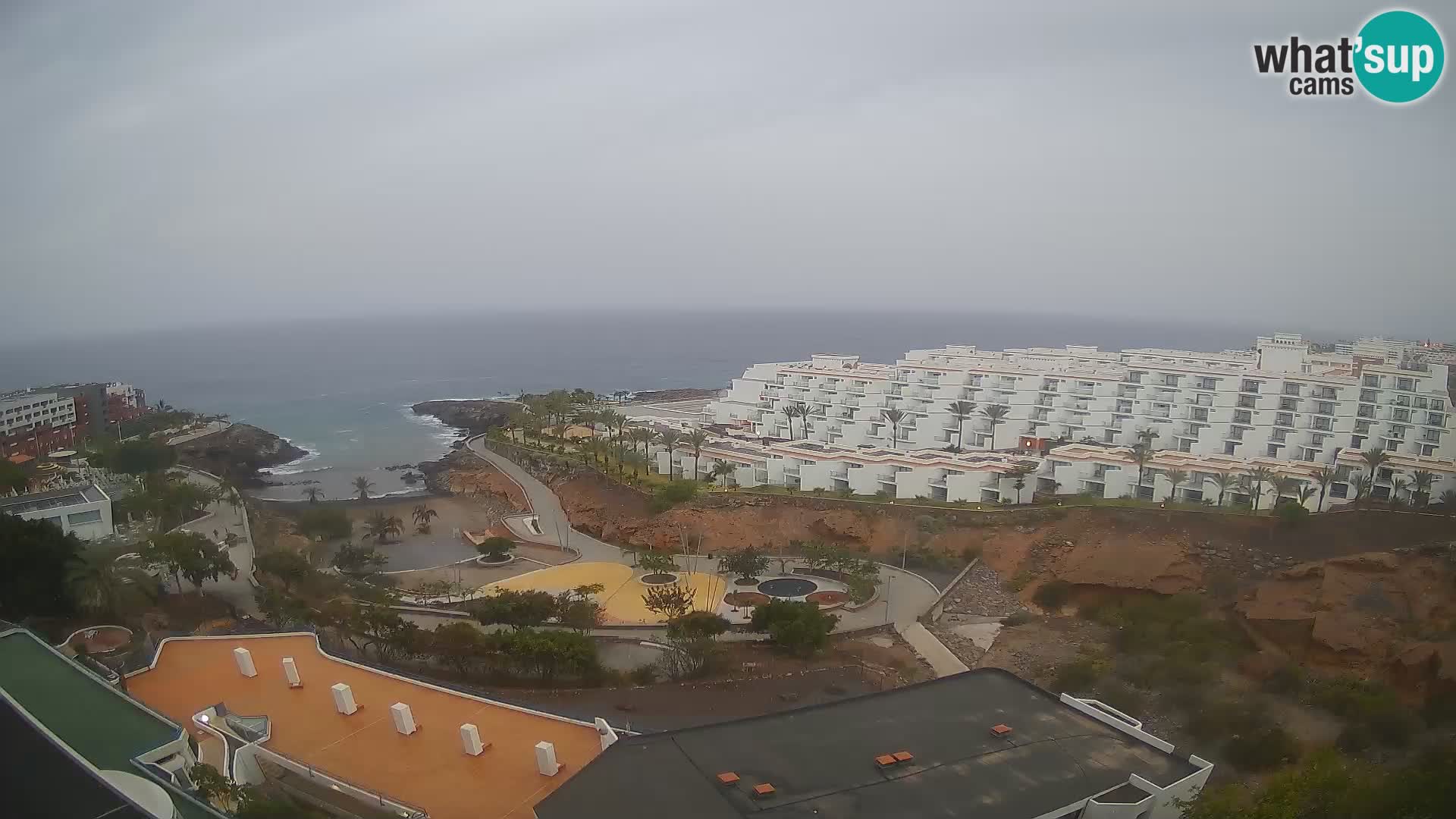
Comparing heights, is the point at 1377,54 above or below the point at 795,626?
above

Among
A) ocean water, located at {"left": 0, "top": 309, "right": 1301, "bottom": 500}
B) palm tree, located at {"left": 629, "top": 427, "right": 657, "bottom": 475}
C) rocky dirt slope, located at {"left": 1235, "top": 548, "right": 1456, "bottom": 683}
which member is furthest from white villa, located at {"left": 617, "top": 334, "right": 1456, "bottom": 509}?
rocky dirt slope, located at {"left": 1235, "top": 548, "right": 1456, "bottom": 683}

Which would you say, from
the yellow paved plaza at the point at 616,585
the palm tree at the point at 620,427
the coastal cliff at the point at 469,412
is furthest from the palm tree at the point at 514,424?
the yellow paved plaza at the point at 616,585

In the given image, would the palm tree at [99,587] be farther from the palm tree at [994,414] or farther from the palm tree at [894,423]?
the palm tree at [994,414]

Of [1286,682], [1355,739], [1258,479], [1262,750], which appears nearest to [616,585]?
[1262,750]

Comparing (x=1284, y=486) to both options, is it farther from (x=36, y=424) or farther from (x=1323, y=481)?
(x=36, y=424)

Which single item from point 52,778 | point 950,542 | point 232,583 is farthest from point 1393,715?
point 232,583
